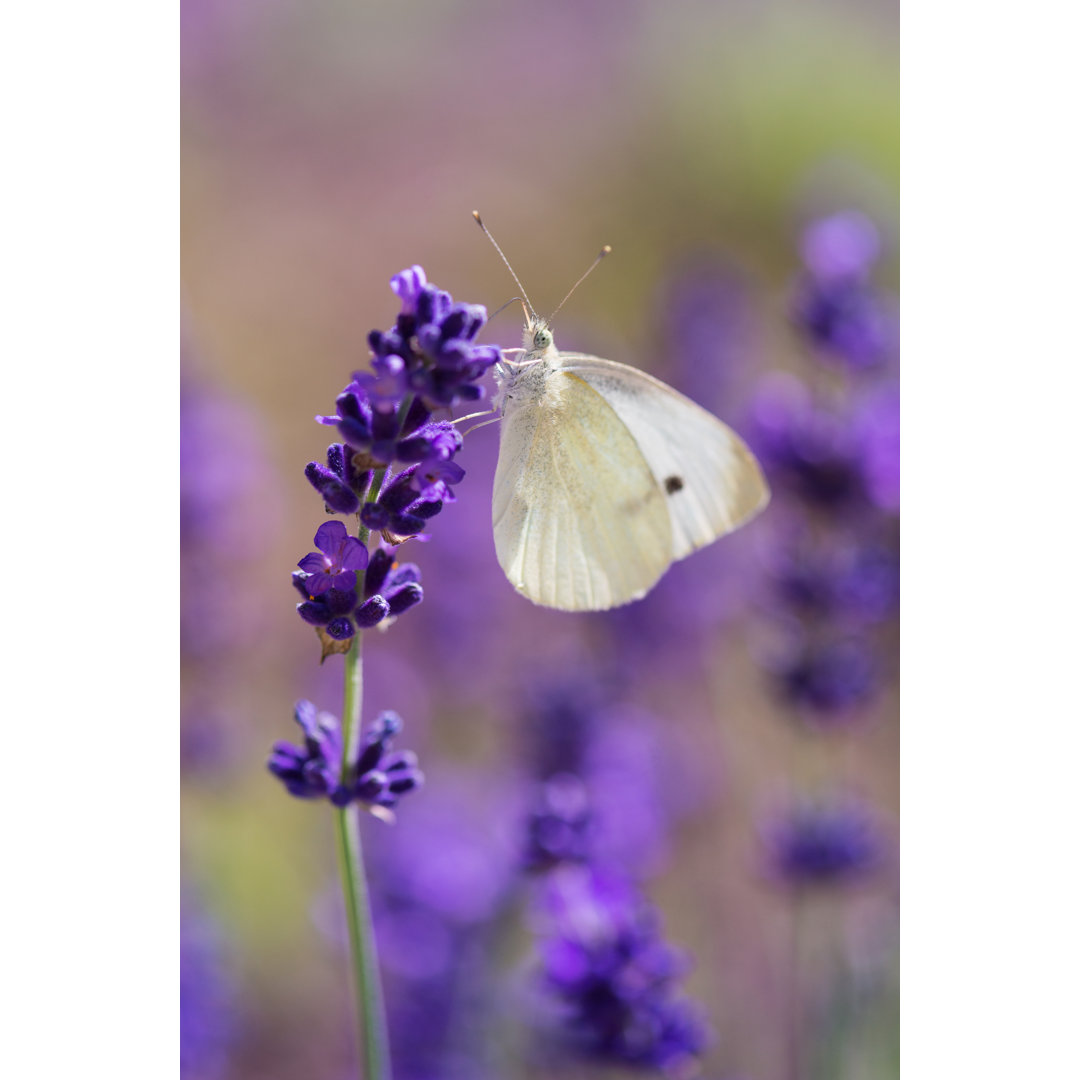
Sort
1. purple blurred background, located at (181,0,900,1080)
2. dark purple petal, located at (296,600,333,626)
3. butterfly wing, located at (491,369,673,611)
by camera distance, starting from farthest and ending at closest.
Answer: purple blurred background, located at (181,0,900,1080), butterfly wing, located at (491,369,673,611), dark purple petal, located at (296,600,333,626)

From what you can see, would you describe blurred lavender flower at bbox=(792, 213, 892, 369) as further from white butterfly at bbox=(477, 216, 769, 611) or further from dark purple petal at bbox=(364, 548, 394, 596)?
dark purple petal at bbox=(364, 548, 394, 596)

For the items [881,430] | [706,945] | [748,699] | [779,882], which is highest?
[881,430]

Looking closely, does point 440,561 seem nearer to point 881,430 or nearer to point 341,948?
point 341,948

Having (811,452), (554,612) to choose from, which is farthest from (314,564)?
(554,612)

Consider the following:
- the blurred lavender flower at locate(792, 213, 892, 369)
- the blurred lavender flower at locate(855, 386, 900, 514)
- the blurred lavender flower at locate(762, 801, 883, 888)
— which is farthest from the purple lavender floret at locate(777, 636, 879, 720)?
the blurred lavender flower at locate(792, 213, 892, 369)

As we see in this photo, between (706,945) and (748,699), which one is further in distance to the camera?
(748,699)

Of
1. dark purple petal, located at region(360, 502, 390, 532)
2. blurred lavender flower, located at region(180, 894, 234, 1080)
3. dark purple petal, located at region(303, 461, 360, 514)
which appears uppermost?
dark purple petal, located at region(303, 461, 360, 514)
